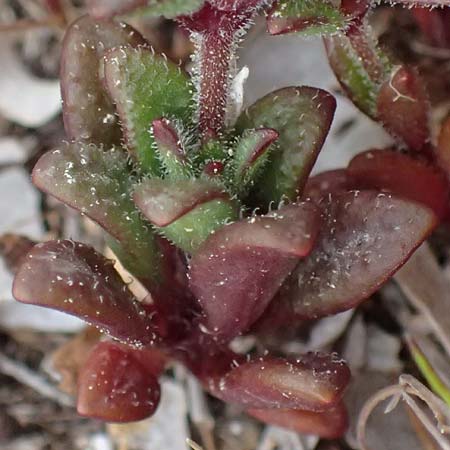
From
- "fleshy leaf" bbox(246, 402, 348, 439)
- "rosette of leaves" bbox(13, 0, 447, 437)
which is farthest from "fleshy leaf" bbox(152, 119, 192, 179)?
"fleshy leaf" bbox(246, 402, 348, 439)

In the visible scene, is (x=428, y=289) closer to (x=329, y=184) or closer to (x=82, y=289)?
(x=329, y=184)

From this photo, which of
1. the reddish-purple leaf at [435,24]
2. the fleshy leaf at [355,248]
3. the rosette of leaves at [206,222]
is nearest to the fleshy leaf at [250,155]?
the rosette of leaves at [206,222]

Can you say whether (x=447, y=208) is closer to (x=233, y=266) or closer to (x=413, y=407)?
(x=413, y=407)

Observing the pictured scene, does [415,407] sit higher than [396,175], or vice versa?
[396,175]

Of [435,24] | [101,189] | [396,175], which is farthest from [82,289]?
[435,24]

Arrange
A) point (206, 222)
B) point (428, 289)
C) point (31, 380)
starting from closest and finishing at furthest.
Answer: point (206, 222) < point (428, 289) < point (31, 380)

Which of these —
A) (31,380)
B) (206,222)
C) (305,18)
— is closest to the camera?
(305,18)

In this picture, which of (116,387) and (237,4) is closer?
(237,4)

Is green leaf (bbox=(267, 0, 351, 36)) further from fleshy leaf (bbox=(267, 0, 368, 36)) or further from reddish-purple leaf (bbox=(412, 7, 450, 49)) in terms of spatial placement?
reddish-purple leaf (bbox=(412, 7, 450, 49))

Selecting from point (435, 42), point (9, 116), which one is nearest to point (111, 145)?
point (9, 116)
